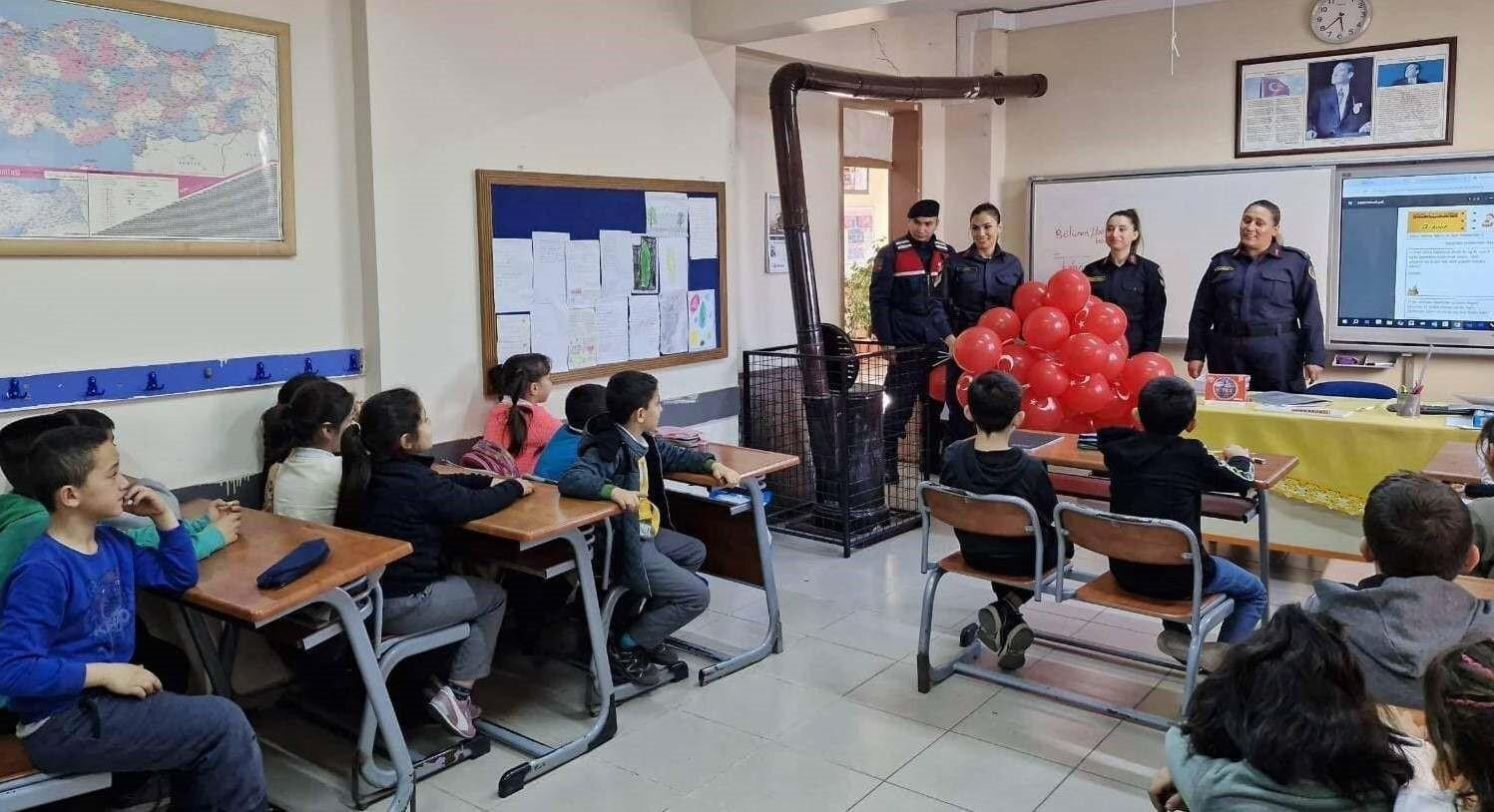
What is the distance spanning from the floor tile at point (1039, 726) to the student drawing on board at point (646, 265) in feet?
→ 7.83

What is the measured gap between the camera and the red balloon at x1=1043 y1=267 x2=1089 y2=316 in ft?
15.5

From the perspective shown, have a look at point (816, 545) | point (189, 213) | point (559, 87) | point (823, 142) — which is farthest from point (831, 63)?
point (189, 213)

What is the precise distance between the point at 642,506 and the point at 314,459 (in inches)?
37.4

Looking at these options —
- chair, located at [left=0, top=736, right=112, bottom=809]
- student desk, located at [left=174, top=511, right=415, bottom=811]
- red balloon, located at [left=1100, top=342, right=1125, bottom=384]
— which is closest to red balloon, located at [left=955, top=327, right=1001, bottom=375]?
red balloon, located at [left=1100, top=342, right=1125, bottom=384]

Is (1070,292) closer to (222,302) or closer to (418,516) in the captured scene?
(418,516)

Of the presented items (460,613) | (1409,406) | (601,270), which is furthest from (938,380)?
(460,613)

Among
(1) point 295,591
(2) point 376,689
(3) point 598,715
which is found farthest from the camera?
(3) point 598,715

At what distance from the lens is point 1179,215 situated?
621 centimetres

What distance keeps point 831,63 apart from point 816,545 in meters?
2.69

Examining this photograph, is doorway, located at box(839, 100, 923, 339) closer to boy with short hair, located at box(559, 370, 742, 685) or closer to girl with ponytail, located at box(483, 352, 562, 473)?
girl with ponytail, located at box(483, 352, 562, 473)

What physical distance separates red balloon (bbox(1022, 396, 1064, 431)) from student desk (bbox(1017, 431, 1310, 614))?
36 cm

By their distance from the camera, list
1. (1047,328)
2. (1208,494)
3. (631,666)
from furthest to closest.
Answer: (1047,328) → (1208,494) → (631,666)

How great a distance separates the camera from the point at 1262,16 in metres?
5.88

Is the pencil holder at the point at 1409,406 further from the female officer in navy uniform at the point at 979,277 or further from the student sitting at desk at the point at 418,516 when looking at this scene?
the student sitting at desk at the point at 418,516
